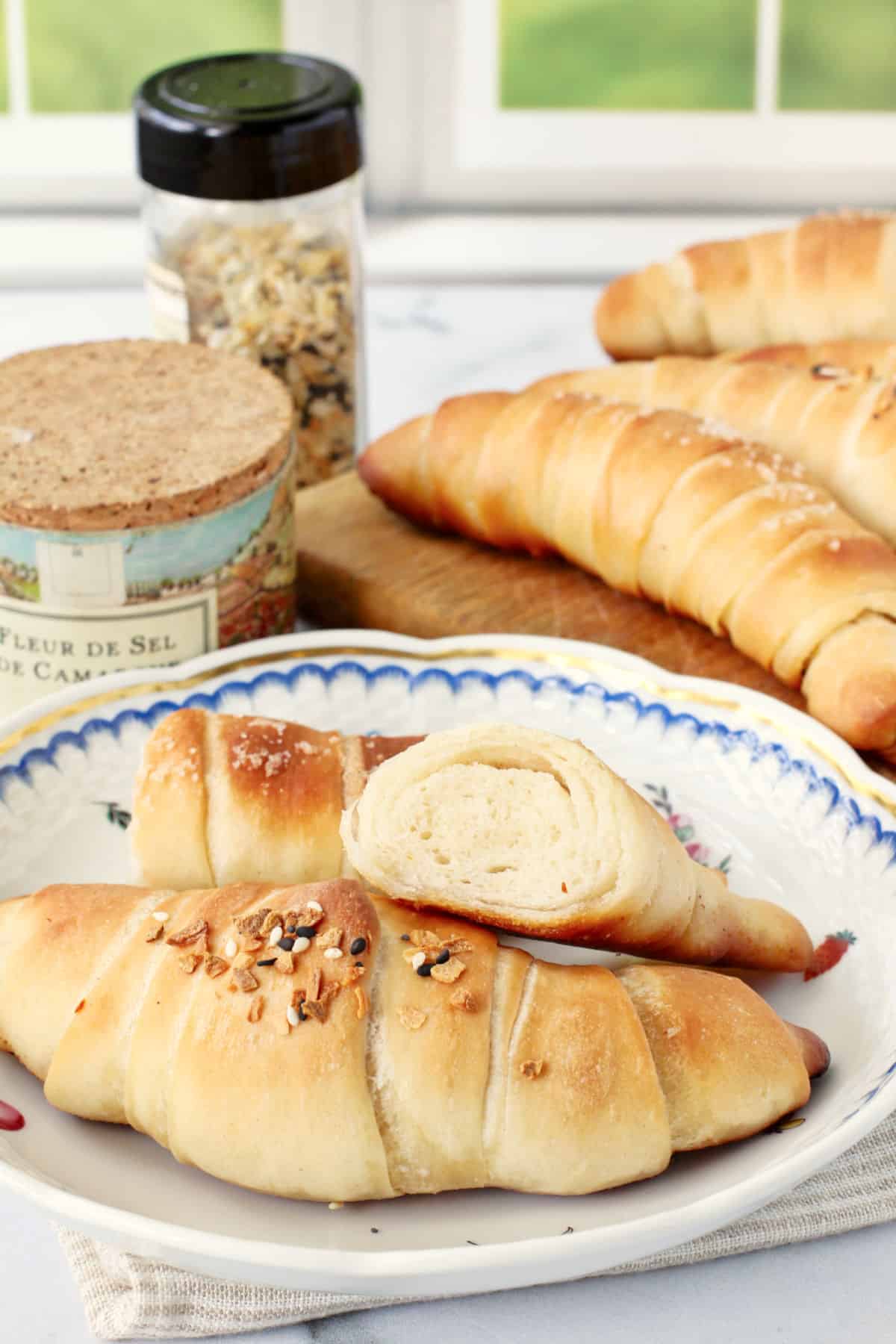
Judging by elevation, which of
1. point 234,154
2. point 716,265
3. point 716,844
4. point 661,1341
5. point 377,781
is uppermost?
point 234,154

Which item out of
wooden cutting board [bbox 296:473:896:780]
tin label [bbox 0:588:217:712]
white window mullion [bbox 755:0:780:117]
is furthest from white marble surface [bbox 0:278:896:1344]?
white window mullion [bbox 755:0:780:117]

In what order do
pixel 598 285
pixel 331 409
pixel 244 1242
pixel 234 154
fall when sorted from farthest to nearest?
pixel 598 285 → pixel 331 409 → pixel 234 154 → pixel 244 1242

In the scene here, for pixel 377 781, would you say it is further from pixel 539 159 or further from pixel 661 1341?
pixel 539 159

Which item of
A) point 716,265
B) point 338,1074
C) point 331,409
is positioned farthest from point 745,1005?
point 716,265

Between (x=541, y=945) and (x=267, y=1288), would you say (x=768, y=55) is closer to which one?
(x=541, y=945)

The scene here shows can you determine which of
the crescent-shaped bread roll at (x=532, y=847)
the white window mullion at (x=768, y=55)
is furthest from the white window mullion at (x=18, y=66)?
the crescent-shaped bread roll at (x=532, y=847)

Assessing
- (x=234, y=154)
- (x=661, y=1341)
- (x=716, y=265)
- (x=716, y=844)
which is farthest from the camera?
(x=716, y=265)

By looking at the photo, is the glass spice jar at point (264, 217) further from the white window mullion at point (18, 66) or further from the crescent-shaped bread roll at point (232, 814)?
the white window mullion at point (18, 66)

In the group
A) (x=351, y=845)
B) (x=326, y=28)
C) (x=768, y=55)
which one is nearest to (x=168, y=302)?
(x=351, y=845)

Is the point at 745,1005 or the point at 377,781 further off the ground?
the point at 377,781
